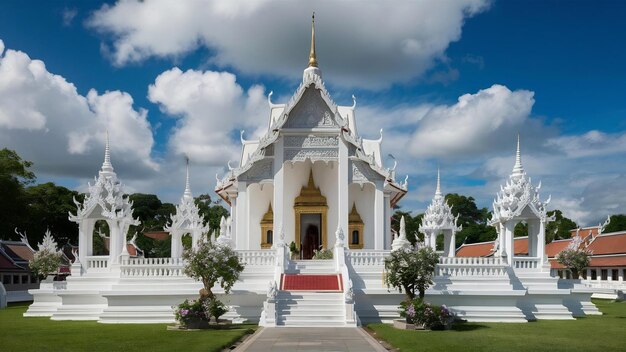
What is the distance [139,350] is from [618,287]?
35253 millimetres

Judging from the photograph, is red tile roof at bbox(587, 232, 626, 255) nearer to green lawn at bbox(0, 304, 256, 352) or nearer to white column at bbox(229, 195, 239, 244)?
white column at bbox(229, 195, 239, 244)

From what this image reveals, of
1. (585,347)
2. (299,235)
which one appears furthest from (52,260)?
(585,347)

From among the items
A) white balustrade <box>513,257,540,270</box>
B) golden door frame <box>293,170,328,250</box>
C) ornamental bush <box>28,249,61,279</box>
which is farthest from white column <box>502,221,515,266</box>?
ornamental bush <box>28,249,61,279</box>

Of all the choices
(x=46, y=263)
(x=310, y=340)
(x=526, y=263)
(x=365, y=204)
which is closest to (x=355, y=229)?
(x=365, y=204)

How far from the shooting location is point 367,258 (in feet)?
74.0

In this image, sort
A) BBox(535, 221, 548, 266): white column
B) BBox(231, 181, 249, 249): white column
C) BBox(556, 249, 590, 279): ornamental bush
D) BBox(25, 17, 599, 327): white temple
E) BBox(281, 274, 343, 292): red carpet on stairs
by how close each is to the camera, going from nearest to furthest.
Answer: BBox(281, 274, 343, 292): red carpet on stairs, BBox(25, 17, 599, 327): white temple, BBox(535, 221, 548, 266): white column, BBox(231, 181, 249, 249): white column, BBox(556, 249, 590, 279): ornamental bush

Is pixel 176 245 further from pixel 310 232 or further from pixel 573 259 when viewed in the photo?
pixel 573 259

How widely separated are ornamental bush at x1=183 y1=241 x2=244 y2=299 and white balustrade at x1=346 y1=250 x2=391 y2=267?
4.21 metres

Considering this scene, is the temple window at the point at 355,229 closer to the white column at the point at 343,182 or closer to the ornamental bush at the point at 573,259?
the white column at the point at 343,182

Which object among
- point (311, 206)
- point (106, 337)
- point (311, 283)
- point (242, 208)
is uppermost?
point (311, 206)

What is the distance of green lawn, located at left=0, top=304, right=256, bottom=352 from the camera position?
46.6 ft

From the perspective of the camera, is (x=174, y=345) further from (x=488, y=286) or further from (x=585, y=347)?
(x=488, y=286)

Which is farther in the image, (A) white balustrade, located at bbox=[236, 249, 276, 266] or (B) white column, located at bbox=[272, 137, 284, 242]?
(B) white column, located at bbox=[272, 137, 284, 242]

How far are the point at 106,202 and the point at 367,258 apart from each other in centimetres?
1003
